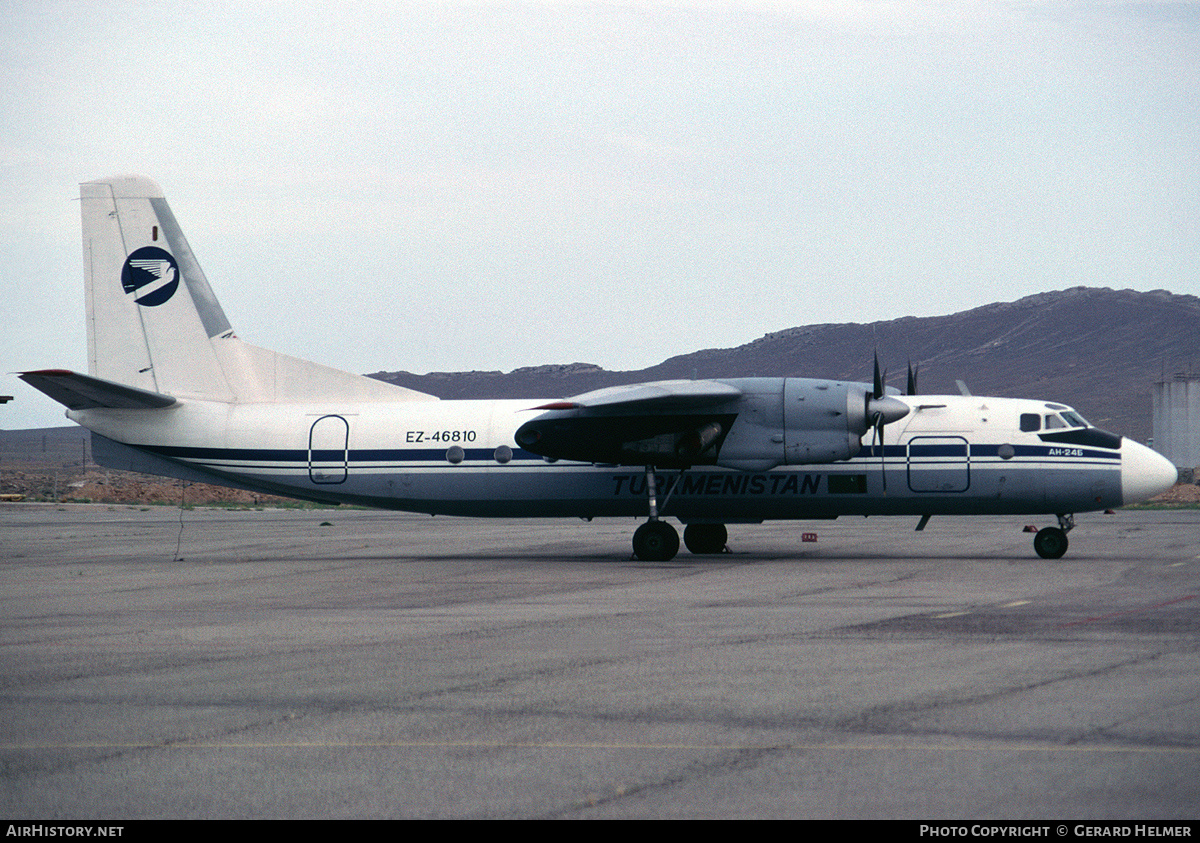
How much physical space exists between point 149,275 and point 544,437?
10.6m

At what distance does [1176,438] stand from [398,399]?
7216 centimetres

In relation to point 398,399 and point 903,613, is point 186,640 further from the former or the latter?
point 398,399

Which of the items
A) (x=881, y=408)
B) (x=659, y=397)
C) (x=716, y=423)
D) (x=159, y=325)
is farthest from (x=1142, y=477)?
(x=159, y=325)

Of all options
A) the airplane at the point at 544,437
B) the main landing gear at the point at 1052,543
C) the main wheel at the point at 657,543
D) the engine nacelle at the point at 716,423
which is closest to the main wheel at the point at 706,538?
the airplane at the point at 544,437

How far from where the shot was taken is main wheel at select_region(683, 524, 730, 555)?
28078mm

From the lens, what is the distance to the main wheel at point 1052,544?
24281 mm

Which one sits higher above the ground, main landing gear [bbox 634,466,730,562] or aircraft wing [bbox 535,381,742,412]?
aircraft wing [bbox 535,381,742,412]

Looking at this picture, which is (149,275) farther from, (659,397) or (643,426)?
(659,397)

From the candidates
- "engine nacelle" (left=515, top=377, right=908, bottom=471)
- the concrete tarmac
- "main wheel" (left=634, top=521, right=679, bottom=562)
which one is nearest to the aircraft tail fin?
"engine nacelle" (left=515, top=377, right=908, bottom=471)

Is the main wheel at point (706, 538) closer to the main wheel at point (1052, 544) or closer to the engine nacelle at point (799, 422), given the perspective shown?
the engine nacelle at point (799, 422)

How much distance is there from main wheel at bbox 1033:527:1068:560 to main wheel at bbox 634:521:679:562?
750 centimetres

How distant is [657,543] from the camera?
25.5 metres

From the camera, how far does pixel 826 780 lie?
7285mm

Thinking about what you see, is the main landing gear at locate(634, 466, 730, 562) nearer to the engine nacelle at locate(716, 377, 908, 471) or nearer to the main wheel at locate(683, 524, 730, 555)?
the engine nacelle at locate(716, 377, 908, 471)
